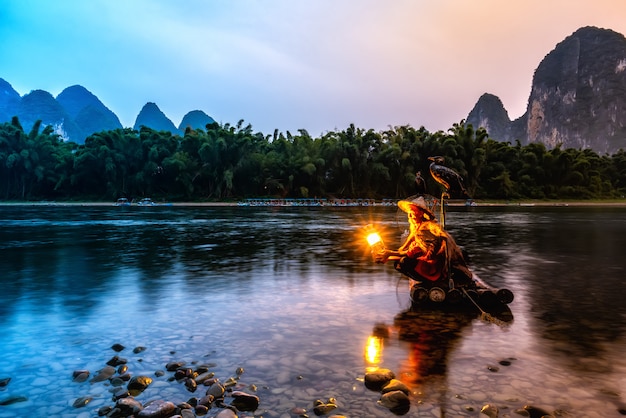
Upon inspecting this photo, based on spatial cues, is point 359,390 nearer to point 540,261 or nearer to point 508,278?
point 508,278

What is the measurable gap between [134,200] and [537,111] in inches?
7125

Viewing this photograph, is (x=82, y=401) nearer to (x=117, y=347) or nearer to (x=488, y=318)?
(x=117, y=347)

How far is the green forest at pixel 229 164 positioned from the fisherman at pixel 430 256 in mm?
53939

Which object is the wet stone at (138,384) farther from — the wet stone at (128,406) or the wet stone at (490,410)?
the wet stone at (490,410)

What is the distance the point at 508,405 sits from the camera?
186 inches

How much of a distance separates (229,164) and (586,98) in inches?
6869

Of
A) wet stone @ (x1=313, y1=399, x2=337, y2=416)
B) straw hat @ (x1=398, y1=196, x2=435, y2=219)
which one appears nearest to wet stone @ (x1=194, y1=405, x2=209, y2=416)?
wet stone @ (x1=313, y1=399, x2=337, y2=416)

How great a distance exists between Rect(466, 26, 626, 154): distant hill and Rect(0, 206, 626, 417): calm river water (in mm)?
194115

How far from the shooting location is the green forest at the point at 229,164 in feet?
206

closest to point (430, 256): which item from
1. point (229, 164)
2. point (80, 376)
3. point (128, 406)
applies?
point (128, 406)

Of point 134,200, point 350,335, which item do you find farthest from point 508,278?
point 134,200

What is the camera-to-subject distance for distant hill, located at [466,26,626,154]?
595ft

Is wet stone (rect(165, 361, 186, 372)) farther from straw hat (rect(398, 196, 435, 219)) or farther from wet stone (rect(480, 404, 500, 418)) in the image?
straw hat (rect(398, 196, 435, 219))

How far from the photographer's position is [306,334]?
718 cm
